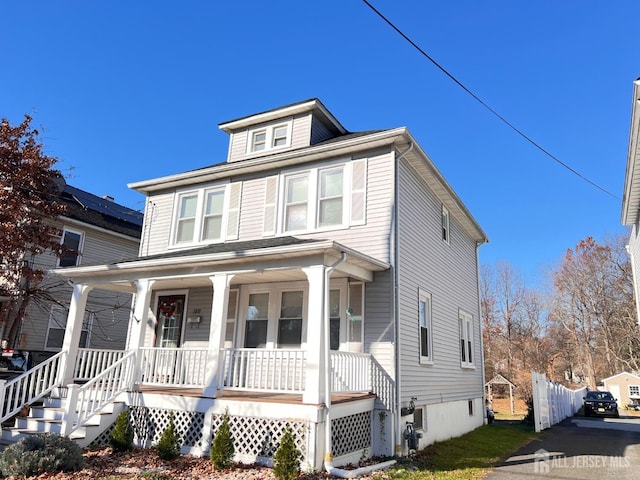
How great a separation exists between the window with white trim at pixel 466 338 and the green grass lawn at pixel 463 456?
6.86ft

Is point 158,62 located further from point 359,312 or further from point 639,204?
point 639,204

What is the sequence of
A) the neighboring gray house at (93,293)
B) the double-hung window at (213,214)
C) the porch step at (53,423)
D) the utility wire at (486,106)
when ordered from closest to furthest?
the utility wire at (486,106)
the porch step at (53,423)
the double-hung window at (213,214)
the neighboring gray house at (93,293)

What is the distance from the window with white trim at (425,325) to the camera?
422 inches

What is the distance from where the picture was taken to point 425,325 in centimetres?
1101

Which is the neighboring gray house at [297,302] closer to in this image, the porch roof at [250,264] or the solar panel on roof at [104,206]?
the porch roof at [250,264]

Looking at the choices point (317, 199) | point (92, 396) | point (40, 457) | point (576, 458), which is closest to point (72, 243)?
point (92, 396)

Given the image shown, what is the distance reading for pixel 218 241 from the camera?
39.5ft

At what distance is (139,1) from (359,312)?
842 cm

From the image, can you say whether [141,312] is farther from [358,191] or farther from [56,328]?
[56,328]

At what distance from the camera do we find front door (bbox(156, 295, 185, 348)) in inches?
468

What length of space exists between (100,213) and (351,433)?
51.3ft

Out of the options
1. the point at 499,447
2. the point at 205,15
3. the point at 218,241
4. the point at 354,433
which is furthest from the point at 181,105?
the point at 499,447

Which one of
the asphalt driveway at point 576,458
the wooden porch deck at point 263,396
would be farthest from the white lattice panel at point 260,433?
the asphalt driveway at point 576,458

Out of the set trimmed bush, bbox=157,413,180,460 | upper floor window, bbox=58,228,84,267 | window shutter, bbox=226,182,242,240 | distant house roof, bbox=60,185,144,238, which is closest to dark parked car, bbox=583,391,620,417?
window shutter, bbox=226,182,242,240
